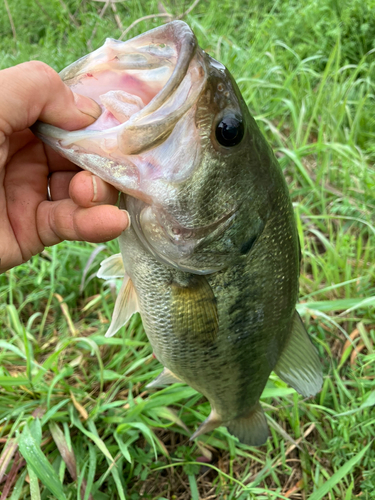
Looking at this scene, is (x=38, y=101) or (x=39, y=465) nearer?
(x=38, y=101)

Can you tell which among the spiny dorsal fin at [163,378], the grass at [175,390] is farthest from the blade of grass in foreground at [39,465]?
the spiny dorsal fin at [163,378]

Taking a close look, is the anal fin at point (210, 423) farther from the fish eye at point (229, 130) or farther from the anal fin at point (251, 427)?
the fish eye at point (229, 130)

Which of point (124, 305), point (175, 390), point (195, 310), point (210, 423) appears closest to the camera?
point (195, 310)

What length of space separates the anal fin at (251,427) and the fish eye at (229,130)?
1.24 meters

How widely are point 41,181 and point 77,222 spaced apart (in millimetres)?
318

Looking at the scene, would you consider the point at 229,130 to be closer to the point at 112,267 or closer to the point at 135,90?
the point at 135,90

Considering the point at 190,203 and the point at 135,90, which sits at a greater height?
the point at 135,90

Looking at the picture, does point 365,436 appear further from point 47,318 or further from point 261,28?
point 261,28

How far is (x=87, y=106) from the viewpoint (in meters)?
1.11

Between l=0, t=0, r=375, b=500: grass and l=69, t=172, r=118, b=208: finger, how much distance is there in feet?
3.44

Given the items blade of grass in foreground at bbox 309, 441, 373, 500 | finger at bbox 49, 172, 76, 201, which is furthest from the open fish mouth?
blade of grass in foreground at bbox 309, 441, 373, 500

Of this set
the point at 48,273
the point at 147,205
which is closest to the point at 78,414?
the point at 48,273

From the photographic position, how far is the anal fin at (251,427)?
5.91ft

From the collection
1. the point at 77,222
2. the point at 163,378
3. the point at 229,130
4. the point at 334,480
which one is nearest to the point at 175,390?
the point at 163,378
